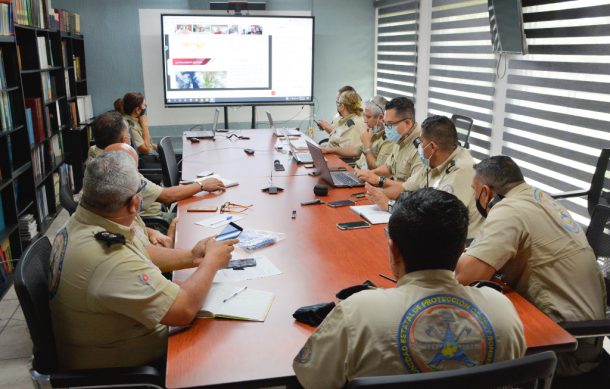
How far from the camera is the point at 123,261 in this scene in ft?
5.18

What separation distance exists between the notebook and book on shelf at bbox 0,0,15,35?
2.97 meters

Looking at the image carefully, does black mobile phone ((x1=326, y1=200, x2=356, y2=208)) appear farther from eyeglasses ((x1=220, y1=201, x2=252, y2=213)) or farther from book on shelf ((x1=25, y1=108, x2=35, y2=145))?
book on shelf ((x1=25, y1=108, x2=35, y2=145))

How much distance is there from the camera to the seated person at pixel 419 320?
1.14 m

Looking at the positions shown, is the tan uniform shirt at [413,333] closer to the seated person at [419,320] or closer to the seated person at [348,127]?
the seated person at [419,320]

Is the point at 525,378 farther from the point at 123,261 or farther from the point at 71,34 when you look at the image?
the point at 71,34

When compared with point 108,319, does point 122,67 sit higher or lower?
higher

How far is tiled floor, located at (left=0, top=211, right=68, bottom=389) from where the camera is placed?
2.63 metres

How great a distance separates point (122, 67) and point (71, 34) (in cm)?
86

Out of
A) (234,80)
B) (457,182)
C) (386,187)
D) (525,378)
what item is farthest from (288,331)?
(234,80)

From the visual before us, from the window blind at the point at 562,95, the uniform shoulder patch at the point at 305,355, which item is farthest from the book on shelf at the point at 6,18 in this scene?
the window blind at the point at 562,95

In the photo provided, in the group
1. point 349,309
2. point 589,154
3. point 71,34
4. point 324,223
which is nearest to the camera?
point 349,309

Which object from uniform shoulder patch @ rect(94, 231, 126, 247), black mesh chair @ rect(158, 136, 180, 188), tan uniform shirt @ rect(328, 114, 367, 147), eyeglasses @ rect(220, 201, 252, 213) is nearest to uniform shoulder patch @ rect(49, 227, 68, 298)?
uniform shoulder patch @ rect(94, 231, 126, 247)

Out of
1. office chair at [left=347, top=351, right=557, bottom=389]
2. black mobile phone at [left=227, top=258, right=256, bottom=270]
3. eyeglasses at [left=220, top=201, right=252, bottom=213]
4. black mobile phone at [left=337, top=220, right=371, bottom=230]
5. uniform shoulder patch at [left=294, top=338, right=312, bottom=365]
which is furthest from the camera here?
eyeglasses at [left=220, top=201, right=252, bottom=213]

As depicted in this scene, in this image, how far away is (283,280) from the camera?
6.55ft
